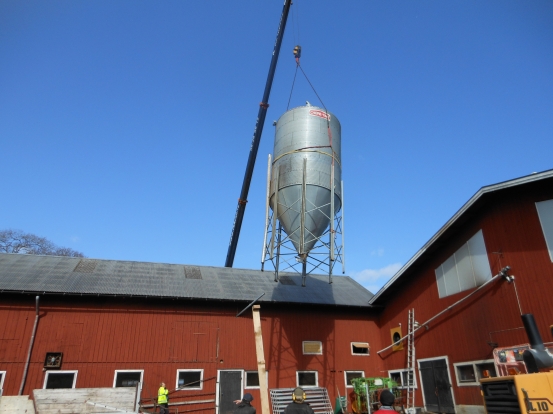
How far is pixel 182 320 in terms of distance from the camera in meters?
19.0

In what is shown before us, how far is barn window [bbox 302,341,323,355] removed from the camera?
20.1 metres

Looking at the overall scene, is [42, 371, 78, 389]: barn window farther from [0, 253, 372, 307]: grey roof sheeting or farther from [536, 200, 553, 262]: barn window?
[536, 200, 553, 262]: barn window

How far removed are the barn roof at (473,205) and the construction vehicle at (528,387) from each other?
8.29m

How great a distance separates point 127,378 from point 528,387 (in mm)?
15953

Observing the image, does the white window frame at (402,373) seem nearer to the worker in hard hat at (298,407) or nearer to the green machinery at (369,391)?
the green machinery at (369,391)

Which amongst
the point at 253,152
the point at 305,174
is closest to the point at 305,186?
the point at 305,174

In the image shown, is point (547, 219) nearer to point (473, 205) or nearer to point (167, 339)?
point (473, 205)

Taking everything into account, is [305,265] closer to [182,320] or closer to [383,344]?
[182,320]

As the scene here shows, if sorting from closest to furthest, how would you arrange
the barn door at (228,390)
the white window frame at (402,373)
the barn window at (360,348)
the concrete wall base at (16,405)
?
the concrete wall base at (16,405) < the barn door at (228,390) < the white window frame at (402,373) < the barn window at (360,348)

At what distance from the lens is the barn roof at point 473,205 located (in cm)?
1364

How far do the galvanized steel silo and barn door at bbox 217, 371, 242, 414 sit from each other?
6.97 m

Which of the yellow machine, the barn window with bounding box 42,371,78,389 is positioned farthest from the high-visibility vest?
the yellow machine

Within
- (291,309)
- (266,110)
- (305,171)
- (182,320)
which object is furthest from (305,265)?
(266,110)

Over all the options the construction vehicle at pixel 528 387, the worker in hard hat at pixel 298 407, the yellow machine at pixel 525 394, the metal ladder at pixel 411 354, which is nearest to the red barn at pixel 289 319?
the metal ladder at pixel 411 354
